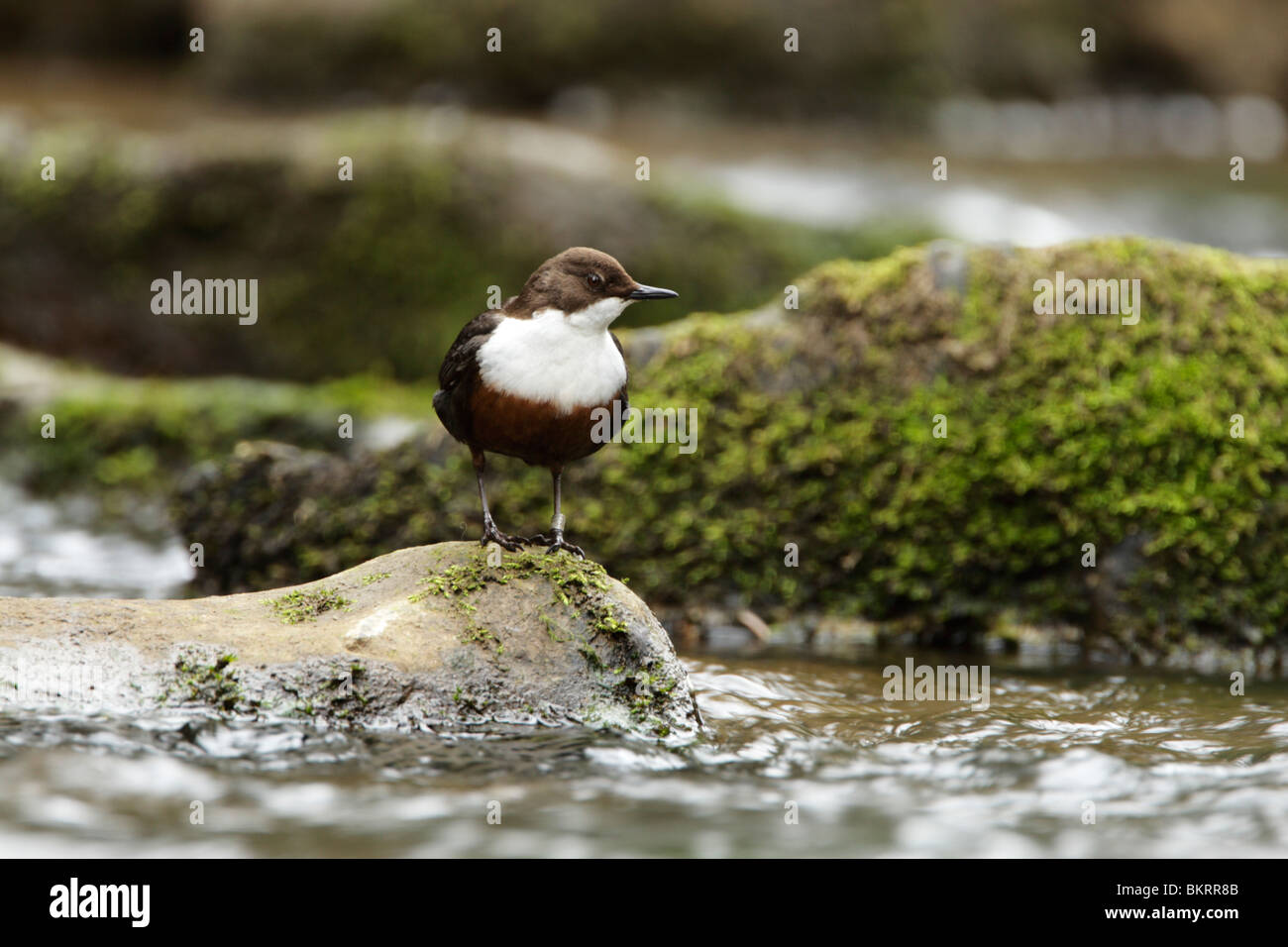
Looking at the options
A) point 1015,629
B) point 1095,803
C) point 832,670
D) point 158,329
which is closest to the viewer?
point 1095,803

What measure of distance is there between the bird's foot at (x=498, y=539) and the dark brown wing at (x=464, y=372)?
Result: 32 cm

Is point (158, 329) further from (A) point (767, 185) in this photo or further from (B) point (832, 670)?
(B) point (832, 670)

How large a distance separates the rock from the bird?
33 centimetres

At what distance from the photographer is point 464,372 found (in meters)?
4.32

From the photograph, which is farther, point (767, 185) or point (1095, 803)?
point (767, 185)

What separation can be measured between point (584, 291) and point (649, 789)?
1.61 m

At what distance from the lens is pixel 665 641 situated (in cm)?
425

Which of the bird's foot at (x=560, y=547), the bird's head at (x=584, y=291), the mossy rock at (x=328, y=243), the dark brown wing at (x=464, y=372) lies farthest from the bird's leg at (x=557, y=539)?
the mossy rock at (x=328, y=243)

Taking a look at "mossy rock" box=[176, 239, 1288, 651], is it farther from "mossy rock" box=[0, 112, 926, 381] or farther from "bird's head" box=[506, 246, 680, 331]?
"mossy rock" box=[0, 112, 926, 381]

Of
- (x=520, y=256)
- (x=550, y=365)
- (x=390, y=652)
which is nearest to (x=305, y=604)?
(x=390, y=652)

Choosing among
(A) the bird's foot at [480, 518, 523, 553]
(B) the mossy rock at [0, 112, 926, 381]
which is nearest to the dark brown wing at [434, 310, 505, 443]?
(A) the bird's foot at [480, 518, 523, 553]

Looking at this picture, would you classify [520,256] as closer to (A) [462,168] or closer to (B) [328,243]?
(A) [462,168]
